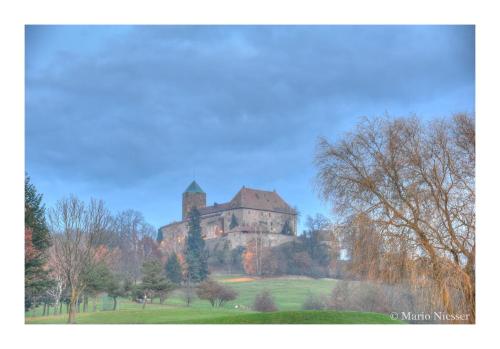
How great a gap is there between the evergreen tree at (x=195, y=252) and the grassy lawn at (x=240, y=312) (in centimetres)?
76

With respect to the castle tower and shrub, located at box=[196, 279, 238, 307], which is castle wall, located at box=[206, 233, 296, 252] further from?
shrub, located at box=[196, 279, 238, 307]

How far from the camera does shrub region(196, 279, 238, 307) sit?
2264cm

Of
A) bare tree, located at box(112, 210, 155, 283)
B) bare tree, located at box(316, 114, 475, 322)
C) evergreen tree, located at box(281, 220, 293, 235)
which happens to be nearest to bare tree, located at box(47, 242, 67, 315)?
bare tree, located at box(112, 210, 155, 283)

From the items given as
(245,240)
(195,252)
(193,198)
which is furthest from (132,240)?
(245,240)

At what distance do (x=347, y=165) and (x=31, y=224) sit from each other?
381 inches

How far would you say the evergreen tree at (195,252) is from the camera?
24827 mm

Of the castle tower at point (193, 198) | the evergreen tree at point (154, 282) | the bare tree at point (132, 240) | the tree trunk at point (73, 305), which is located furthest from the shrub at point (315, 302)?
the tree trunk at point (73, 305)

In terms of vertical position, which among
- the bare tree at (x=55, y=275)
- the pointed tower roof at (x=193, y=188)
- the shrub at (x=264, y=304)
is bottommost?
the shrub at (x=264, y=304)

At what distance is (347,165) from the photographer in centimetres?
1362

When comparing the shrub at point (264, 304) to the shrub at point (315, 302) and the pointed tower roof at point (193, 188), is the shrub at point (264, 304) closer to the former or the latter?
the shrub at point (315, 302)

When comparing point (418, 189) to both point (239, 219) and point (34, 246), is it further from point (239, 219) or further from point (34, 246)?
point (239, 219)
